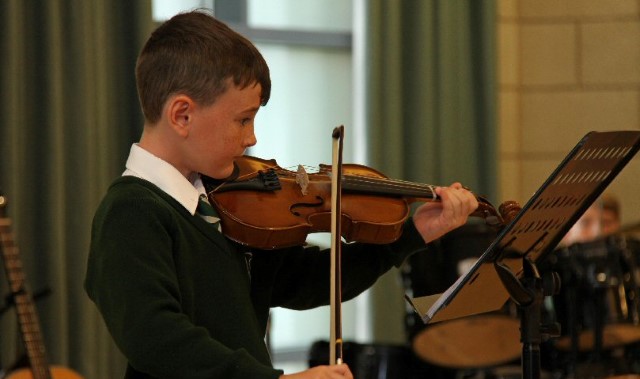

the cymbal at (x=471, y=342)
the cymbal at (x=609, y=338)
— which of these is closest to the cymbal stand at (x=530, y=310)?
the cymbal at (x=471, y=342)

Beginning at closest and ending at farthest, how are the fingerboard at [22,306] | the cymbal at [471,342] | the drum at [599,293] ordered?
the fingerboard at [22,306]
the cymbal at [471,342]
the drum at [599,293]

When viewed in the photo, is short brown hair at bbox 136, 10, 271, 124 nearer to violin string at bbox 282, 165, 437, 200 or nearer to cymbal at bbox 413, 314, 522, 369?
violin string at bbox 282, 165, 437, 200

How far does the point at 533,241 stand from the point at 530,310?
135mm

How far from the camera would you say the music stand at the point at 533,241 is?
5.90 ft

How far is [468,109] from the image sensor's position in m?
4.70

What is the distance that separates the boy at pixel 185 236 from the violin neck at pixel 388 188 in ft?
0.79

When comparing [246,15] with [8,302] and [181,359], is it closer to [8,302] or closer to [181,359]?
[8,302]

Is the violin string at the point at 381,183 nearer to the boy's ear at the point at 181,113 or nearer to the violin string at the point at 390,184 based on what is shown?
the violin string at the point at 390,184

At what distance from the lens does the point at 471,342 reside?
13.0 ft

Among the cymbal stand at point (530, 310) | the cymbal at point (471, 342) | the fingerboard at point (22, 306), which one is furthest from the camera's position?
the cymbal at point (471, 342)

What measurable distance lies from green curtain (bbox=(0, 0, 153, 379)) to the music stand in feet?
6.23

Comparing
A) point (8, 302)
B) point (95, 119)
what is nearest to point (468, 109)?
point (95, 119)

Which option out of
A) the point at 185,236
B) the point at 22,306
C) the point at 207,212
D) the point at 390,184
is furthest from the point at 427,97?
the point at 185,236

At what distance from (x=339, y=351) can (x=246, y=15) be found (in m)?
3.04
